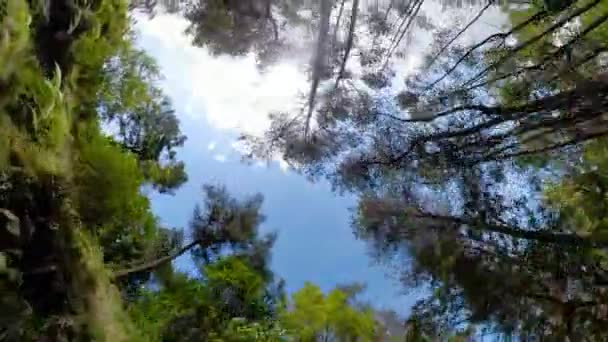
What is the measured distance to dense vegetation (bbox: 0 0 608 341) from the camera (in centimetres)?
281

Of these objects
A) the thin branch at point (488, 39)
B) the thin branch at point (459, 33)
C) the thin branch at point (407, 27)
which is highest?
the thin branch at point (407, 27)

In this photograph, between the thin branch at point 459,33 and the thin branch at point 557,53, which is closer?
the thin branch at point 557,53

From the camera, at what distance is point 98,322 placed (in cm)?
283

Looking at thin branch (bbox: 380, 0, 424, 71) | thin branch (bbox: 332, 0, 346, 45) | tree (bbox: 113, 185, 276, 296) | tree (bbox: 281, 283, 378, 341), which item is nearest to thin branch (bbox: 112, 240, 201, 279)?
tree (bbox: 113, 185, 276, 296)

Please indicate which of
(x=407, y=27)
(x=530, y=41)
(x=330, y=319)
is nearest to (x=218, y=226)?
(x=330, y=319)

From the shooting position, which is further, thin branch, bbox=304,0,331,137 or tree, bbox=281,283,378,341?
tree, bbox=281,283,378,341

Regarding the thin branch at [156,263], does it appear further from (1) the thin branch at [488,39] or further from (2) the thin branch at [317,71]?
(1) the thin branch at [488,39]

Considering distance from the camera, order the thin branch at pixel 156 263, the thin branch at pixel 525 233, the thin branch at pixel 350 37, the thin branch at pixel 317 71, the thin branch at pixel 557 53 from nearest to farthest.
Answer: the thin branch at pixel 557 53, the thin branch at pixel 525 233, the thin branch at pixel 156 263, the thin branch at pixel 350 37, the thin branch at pixel 317 71

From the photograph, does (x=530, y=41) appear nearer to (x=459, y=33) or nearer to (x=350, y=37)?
(x=459, y=33)

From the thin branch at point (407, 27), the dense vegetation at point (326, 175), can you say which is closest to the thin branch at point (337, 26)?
the dense vegetation at point (326, 175)

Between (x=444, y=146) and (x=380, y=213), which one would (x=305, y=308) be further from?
(x=444, y=146)

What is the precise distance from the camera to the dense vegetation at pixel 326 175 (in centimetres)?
281

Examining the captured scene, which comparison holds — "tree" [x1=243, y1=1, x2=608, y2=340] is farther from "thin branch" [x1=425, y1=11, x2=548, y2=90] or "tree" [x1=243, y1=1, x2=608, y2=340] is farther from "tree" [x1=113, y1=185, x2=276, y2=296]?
"tree" [x1=113, y1=185, x2=276, y2=296]

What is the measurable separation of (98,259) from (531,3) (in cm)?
286
